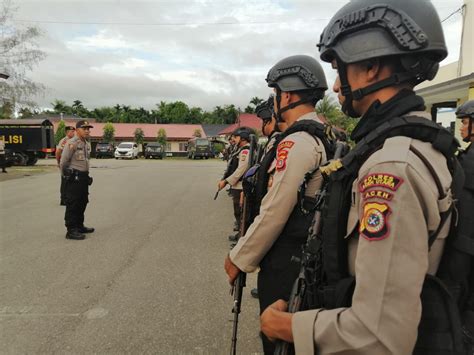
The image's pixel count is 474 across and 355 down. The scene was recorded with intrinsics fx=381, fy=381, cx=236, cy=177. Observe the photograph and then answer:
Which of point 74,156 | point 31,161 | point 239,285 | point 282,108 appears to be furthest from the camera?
point 31,161

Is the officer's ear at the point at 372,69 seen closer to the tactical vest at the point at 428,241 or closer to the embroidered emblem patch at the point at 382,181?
the tactical vest at the point at 428,241

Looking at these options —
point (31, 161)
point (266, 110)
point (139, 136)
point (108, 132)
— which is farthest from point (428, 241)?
point (108, 132)

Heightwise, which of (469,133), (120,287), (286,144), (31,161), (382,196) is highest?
(469,133)

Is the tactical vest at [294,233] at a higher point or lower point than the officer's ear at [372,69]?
lower

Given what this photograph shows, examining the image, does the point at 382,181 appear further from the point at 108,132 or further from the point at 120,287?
the point at 108,132

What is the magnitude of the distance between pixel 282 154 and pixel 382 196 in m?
1.07

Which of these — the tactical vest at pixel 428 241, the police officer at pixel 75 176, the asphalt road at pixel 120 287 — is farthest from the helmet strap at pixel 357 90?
the police officer at pixel 75 176

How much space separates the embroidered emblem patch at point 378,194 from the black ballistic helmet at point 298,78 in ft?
4.81

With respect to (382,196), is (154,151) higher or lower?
lower

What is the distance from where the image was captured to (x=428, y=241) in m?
1.05

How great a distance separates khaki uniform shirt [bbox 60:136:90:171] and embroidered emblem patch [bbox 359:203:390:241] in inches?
237

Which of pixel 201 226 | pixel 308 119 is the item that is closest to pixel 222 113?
pixel 201 226

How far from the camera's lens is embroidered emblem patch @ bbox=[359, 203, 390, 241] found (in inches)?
39.6

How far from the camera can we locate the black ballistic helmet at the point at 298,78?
7.87 ft
